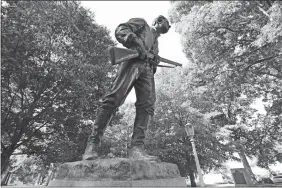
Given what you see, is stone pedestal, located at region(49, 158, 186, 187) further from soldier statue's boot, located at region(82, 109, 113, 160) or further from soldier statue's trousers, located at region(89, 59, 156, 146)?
soldier statue's trousers, located at region(89, 59, 156, 146)

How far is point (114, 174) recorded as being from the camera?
214 cm

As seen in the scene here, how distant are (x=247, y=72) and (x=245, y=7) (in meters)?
3.04

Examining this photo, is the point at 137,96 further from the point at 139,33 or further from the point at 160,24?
the point at 160,24

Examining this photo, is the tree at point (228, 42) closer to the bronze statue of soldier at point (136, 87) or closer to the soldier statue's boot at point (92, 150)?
the bronze statue of soldier at point (136, 87)

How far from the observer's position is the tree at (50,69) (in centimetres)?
883

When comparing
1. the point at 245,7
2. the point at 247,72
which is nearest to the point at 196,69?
the point at 247,72

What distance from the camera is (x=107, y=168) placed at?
2.19 metres

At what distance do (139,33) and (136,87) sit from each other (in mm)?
941

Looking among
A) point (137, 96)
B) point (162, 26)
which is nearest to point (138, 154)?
point (137, 96)

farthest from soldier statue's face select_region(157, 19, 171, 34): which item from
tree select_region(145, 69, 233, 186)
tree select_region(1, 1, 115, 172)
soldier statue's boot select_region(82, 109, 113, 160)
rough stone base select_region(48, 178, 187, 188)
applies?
tree select_region(145, 69, 233, 186)

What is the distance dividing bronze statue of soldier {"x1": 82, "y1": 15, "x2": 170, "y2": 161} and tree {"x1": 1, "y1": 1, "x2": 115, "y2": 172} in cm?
639

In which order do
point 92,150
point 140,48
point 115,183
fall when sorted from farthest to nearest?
point 140,48, point 92,150, point 115,183

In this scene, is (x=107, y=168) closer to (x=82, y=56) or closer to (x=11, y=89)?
(x=82, y=56)

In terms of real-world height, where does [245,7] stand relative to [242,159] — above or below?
above
